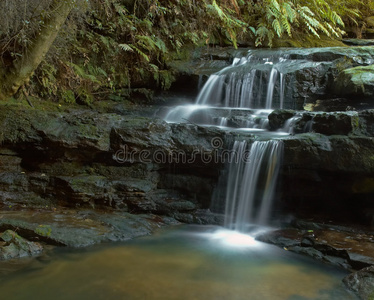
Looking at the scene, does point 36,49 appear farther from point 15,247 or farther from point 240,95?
point 240,95

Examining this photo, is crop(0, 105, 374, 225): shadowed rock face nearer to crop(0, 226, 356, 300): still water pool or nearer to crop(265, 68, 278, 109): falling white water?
crop(0, 226, 356, 300): still water pool

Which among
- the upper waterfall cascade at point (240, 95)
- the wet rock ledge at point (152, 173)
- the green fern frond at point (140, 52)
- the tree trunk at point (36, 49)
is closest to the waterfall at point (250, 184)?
the wet rock ledge at point (152, 173)

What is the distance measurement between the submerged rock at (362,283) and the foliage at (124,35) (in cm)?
586

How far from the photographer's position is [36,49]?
17.9ft

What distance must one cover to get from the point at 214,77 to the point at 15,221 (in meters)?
6.22

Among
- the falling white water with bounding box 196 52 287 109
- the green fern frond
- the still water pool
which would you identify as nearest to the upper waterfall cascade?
the falling white water with bounding box 196 52 287 109

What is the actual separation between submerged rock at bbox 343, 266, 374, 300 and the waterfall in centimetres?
220

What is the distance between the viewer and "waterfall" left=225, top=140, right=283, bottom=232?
5707 mm

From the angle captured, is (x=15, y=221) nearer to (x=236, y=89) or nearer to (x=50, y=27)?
(x=50, y=27)

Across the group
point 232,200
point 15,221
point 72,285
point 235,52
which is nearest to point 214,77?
point 235,52

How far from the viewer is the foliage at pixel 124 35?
5496 mm

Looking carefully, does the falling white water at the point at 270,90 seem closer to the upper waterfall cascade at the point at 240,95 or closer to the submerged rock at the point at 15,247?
the upper waterfall cascade at the point at 240,95

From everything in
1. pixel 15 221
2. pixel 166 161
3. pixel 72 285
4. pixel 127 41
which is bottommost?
pixel 72 285

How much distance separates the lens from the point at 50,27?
5.39 metres
